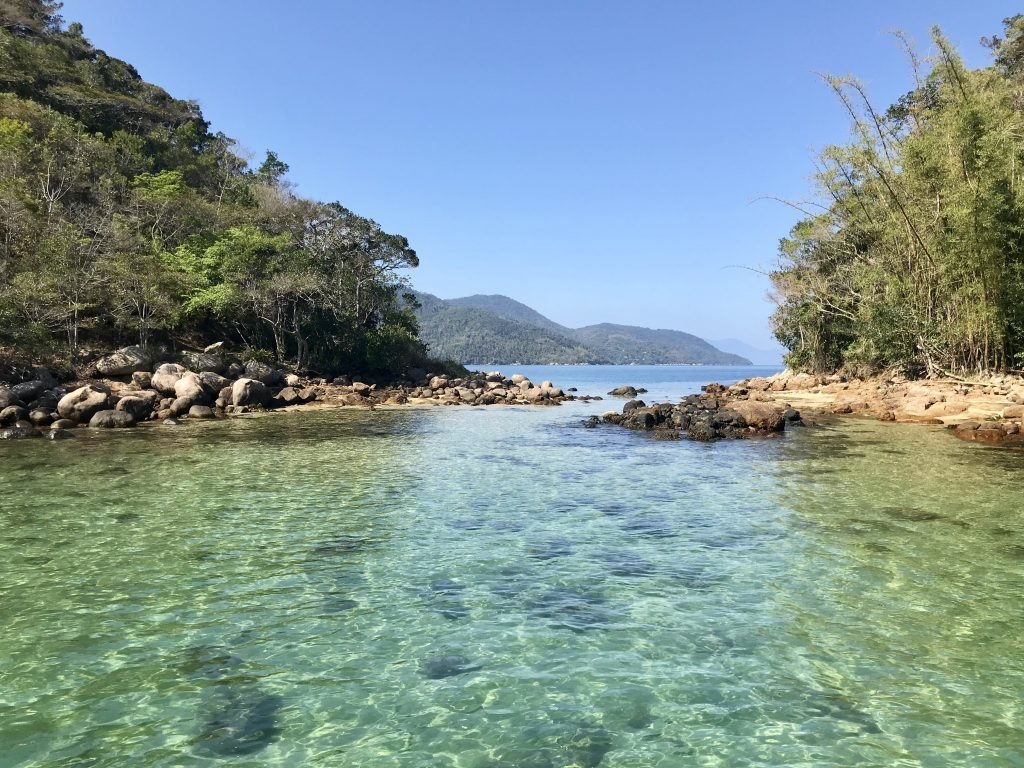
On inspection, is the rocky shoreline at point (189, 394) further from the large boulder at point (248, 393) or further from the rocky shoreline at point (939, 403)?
the rocky shoreline at point (939, 403)

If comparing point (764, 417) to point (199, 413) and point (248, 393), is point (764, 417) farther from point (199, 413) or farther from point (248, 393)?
point (248, 393)

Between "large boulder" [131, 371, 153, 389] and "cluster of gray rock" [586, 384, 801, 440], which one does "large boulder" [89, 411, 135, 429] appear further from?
"cluster of gray rock" [586, 384, 801, 440]

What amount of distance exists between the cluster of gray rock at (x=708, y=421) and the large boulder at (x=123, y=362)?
2160 cm

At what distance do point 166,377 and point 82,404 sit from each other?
18.2ft

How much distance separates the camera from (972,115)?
2167 centimetres

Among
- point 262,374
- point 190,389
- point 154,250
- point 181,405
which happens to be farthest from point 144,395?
point 154,250

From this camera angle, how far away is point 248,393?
1158 inches

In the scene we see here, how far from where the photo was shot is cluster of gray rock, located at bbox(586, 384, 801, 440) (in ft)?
69.4

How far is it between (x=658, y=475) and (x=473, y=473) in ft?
14.2

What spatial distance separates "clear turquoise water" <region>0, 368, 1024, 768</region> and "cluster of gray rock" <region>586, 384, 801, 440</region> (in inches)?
320

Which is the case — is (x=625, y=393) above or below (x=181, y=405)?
above

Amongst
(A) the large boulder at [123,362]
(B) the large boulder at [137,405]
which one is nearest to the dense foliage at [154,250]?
(A) the large boulder at [123,362]

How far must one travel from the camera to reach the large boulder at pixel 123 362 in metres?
28.2

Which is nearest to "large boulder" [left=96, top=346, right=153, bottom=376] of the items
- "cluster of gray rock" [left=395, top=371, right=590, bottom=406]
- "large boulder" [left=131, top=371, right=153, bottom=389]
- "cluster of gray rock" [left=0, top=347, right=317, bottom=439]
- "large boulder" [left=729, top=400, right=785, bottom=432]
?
"cluster of gray rock" [left=0, top=347, right=317, bottom=439]
